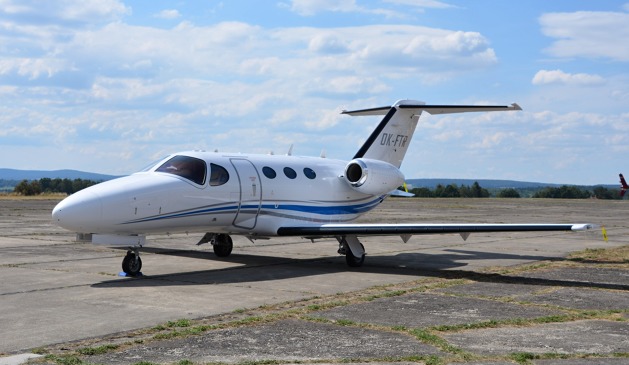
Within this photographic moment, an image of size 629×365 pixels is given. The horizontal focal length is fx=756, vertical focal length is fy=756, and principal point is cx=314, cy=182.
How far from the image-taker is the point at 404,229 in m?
15.3

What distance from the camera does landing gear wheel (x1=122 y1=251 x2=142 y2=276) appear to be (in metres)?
13.5

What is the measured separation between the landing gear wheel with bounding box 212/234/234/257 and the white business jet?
2cm

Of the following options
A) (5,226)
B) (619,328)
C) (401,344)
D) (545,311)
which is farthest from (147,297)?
(5,226)

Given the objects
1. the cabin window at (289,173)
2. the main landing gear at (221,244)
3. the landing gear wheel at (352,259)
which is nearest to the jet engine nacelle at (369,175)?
the cabin window at (289,173)

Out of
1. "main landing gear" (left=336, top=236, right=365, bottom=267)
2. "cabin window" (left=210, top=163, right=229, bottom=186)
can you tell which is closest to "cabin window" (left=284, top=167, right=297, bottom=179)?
A: "cabin window" (left=210, top=163, right=229, bottom=186)

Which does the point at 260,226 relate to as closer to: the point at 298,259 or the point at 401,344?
the point at 298,259

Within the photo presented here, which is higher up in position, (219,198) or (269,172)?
(269,172)

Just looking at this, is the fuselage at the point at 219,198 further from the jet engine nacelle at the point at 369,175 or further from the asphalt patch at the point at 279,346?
the asphalt patch at the point at 279,346

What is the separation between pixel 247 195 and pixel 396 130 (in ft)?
20.2

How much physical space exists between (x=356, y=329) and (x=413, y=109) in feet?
41.1

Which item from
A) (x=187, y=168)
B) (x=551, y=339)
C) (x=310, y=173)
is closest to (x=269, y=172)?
(x=310, y=173)

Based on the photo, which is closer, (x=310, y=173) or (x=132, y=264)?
(x=132, y=264)

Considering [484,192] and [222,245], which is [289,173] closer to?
[222,245]

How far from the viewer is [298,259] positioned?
17.6 metres
